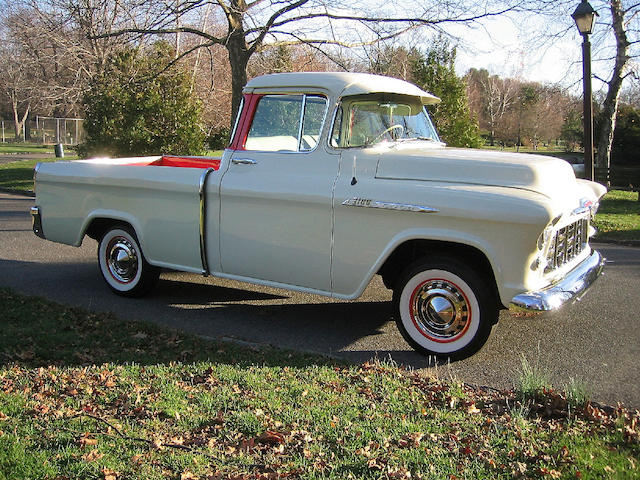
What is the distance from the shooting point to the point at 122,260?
274 inches

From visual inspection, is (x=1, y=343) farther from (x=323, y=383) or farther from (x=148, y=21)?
(x=148, y=21)

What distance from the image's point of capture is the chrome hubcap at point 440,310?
196 inches

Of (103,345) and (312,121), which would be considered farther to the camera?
(312,121)

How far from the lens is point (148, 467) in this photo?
3201 millimetres

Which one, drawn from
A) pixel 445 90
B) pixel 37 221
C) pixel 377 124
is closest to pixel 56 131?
pixel 445 90

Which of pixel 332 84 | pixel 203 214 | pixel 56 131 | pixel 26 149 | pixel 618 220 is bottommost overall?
pixel 618 220

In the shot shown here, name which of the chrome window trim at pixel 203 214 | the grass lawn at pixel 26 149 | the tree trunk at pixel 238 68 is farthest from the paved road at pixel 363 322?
the grass lawn at pixel 26 149

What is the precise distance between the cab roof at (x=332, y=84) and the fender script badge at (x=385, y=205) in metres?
1.01

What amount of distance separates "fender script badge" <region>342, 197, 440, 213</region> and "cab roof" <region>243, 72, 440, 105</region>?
1006 millimetres

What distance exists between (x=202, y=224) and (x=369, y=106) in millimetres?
1905

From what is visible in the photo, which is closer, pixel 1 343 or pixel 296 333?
pixel 1 343

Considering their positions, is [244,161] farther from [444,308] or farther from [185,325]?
[444,308]

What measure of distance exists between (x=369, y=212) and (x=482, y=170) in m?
0.95

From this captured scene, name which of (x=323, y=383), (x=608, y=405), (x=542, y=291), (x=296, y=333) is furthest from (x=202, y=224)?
(x=608, y=405)
